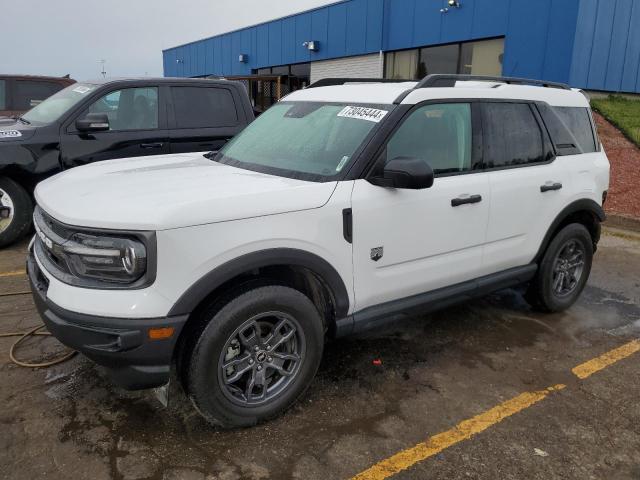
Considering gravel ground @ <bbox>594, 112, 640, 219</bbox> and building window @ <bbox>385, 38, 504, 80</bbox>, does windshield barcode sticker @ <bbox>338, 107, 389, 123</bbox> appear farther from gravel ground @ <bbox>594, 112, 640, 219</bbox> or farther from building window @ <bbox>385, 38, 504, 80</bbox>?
building window @ <bbox>385, 38, 504, 80</bbox>

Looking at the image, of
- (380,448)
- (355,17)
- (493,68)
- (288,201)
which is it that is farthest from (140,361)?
(355,17)

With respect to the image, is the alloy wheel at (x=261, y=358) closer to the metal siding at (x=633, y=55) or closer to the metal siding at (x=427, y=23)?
the metal siding at (x=633, y=55)

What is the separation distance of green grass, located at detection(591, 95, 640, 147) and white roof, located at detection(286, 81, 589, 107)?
7683 mm

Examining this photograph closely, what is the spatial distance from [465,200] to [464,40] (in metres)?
13.2

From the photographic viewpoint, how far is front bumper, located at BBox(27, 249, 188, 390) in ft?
7.72

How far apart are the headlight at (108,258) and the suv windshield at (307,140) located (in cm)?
107

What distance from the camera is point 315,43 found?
→ 2133 cm

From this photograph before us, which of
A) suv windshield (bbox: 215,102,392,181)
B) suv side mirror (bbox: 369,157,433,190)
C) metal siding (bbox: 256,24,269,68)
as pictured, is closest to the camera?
suv side mirror (bbox: 369,157,433,190)

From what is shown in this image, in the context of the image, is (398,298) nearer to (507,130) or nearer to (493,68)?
(507,130)

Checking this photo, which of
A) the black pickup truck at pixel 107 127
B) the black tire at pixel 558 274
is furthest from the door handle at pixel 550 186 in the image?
the black pickup truck at pixel 107 127

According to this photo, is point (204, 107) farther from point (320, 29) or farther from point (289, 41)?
point (289, 41)

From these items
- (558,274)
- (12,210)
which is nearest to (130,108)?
(12,210)

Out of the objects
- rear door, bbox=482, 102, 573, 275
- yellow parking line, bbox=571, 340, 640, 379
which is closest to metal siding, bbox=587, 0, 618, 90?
rear door, bbox=482, 102, 573, 275

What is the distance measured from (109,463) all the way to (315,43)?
20.8 meters
